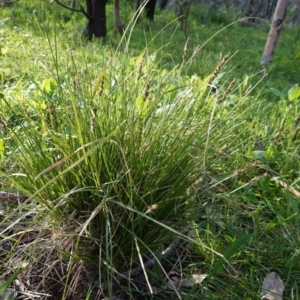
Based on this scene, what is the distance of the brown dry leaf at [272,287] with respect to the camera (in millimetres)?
1437

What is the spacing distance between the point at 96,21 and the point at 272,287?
4.10 m

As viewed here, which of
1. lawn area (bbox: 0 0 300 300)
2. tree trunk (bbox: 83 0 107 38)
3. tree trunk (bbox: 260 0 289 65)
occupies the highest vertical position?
lawn area (bbox: 0 0 300 300)

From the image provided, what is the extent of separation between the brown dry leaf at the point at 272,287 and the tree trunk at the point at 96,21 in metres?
3.97

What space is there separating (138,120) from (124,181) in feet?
0.63

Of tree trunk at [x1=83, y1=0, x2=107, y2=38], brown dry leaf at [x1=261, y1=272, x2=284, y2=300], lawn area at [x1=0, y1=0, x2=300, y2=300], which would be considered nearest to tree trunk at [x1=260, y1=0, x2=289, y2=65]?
tree trunk at [x1=83, y1=0, x2=107, y2=38]

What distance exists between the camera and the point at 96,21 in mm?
5023

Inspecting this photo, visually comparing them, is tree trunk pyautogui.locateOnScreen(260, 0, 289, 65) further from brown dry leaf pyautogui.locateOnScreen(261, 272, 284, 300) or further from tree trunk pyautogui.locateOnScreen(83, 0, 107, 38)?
brown dry leaf pyautogui.locateOnScreen(261, 272, 284, 300)

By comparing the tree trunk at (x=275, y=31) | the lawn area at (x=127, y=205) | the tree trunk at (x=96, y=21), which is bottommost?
the tree trunk at (x=96, y=21)

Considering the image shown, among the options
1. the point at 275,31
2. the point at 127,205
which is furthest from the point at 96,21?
the point at 127,205

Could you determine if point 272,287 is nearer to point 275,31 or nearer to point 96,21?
point 275,31

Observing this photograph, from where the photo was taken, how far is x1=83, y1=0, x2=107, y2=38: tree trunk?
5.02 meters

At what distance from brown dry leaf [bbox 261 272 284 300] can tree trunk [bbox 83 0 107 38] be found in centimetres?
397


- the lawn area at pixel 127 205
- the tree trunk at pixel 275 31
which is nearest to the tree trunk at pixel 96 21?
the tree trunk at pixel 275 31

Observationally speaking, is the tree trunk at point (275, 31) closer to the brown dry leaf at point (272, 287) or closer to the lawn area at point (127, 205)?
the lawn area at point (127, 205)
